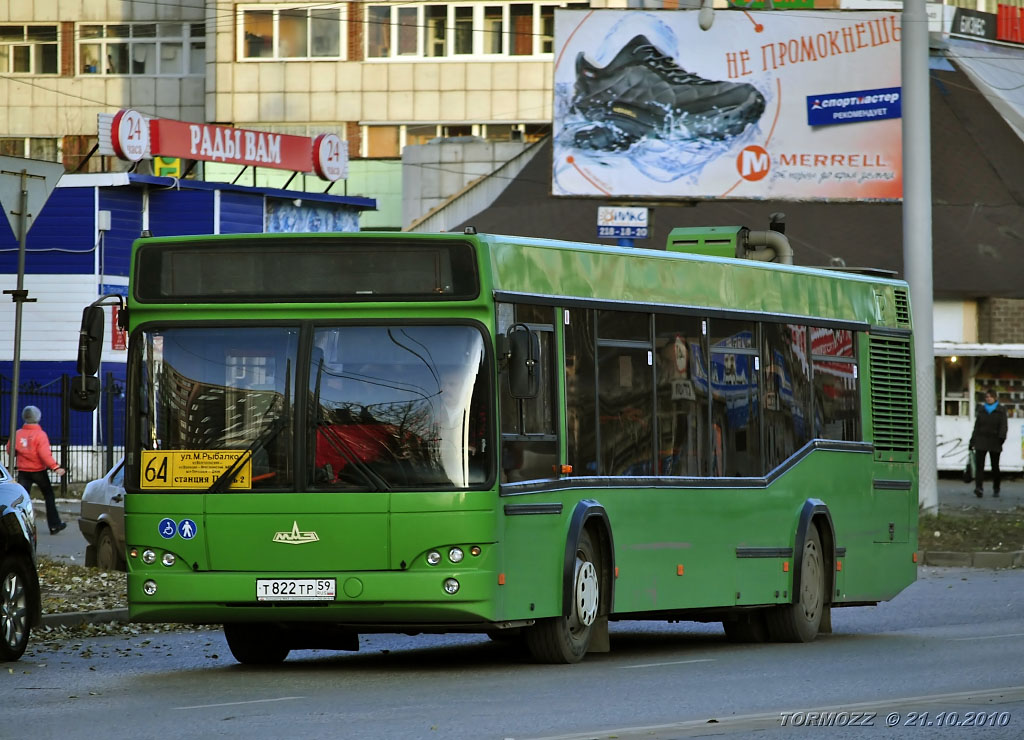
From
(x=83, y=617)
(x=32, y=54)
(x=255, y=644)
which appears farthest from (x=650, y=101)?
(x=32, y=54)

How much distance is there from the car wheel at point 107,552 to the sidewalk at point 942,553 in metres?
0.35

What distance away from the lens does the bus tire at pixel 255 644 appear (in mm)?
13203

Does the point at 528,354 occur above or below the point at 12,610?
above

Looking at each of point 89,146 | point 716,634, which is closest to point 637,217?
point 716,634

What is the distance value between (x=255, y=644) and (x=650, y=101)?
78.6 ft

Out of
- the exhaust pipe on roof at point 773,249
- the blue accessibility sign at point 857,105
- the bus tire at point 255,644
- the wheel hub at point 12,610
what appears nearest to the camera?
the wheel hub at point 12,610

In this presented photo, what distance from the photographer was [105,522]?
2167 centimetres

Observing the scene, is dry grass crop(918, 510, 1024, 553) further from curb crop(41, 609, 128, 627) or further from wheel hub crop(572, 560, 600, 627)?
wheel hub crop(572, 560, 600, 627)

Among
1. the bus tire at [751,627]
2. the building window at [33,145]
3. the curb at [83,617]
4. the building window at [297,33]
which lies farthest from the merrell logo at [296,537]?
the building window at [33,145]

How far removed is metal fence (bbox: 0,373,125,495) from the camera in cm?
3816

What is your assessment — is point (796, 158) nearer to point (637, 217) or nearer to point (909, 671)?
point (637, 217)

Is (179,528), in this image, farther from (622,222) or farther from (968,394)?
(968,394)

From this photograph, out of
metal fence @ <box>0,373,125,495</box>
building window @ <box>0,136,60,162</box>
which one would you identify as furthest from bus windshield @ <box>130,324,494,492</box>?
building window @ <box>0,136,60,162</box>

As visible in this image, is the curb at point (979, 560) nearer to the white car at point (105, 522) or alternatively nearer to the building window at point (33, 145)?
the white car at point (105, 522)
